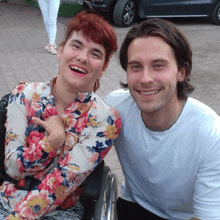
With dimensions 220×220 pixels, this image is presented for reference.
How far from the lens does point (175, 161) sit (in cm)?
204

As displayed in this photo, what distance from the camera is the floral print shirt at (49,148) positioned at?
6.40ft

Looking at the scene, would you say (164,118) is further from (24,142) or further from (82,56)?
(24,142)

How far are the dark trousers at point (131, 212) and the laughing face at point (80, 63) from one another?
77cm

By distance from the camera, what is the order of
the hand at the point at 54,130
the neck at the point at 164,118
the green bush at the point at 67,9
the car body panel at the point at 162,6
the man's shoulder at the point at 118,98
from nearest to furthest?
the hand at the point at 54,130
the neck at the point at 164,118
the man's shoulder at the point at 118,98
the car body panel at the point at 162,6
the green bush at the point at 67,9

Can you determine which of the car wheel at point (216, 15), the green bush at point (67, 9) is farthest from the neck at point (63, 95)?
the green bush at point (67, 9)

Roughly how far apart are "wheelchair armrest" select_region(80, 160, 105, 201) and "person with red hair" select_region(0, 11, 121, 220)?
0.04 meters

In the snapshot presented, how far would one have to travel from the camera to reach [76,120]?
2061 mm

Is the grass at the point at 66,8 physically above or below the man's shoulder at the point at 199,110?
below

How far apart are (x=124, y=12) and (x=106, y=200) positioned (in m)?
8.46

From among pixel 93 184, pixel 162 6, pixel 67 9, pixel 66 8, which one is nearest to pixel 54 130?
pixel 93 184

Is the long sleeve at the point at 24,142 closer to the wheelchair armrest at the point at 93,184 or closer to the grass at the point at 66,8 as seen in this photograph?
the wheelchair armrest at the point at 93,184

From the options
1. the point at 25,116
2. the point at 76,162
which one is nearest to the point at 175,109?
the point at 76,162

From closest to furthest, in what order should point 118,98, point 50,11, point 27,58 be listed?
point 118,98 → point 50,11 → point 27,58

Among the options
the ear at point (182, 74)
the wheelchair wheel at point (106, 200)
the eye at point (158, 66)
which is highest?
the eye at point (158, 66)
